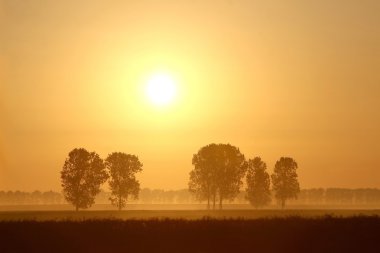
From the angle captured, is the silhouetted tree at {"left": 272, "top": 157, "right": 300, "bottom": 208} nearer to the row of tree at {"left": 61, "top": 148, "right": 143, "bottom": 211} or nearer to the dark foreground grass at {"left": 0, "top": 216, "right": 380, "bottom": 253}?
the row of tree at {"left": 61, "top": 148, "right": 143, "bottom": 211}

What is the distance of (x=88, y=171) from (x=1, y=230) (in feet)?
242

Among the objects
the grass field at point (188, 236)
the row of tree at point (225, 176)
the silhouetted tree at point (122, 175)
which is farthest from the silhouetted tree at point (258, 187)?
the grass field at point (188, 236)

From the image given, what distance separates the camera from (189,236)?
41.4 meters

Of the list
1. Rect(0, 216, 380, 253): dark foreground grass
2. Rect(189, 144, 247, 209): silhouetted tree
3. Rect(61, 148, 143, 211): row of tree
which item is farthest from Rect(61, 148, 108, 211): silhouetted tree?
Rect(0, 216, 380, 253): dark foreground grass

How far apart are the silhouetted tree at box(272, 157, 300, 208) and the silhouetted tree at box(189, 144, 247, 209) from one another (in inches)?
577

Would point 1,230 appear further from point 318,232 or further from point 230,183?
point 230,183

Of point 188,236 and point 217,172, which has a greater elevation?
point 217,172

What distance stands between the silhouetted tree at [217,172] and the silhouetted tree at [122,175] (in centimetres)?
1794

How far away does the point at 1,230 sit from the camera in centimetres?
4225

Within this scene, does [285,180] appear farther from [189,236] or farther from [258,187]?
[189,236]

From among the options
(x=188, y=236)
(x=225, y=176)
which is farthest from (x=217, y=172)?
(x=188, y=236)

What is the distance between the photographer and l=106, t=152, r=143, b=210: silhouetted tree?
122062 mm

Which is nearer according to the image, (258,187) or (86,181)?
(86,181)

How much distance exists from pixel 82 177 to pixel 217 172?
110 ft
